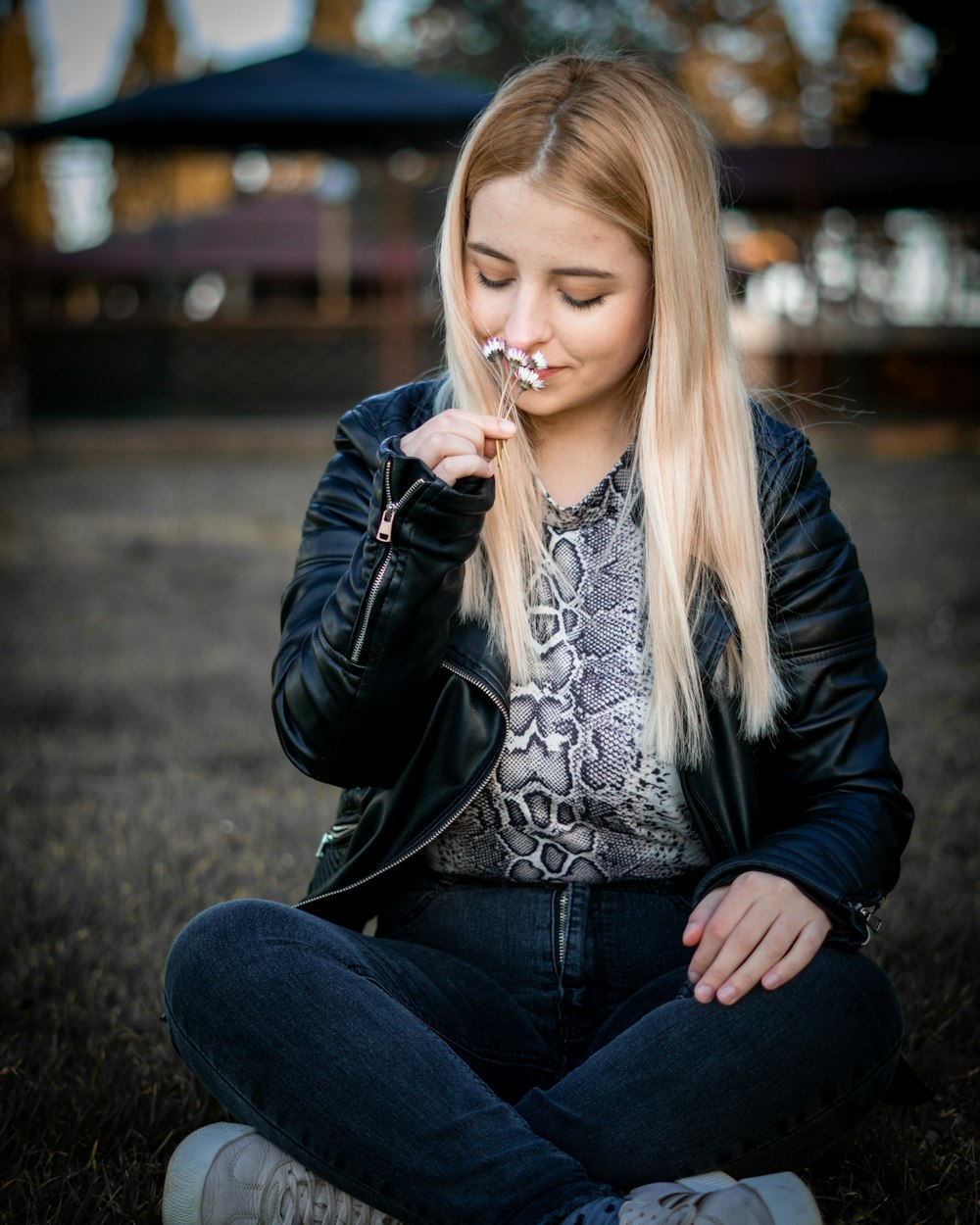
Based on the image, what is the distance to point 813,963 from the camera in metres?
1.65

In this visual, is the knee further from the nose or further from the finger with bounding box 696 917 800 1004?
the nose

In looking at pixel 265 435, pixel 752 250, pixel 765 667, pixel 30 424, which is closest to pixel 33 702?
pixel 765 667

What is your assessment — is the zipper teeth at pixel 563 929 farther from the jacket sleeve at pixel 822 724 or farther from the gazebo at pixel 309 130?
the gazebo at pixel 309 130

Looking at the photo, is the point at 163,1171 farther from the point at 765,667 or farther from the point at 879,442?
the point at 879,442

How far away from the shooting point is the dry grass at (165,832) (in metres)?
1.92

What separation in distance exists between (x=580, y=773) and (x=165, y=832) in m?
1.79

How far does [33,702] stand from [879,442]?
1210 cm

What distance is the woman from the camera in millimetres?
1553

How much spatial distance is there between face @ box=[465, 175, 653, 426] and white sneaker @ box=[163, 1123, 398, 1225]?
1108mm

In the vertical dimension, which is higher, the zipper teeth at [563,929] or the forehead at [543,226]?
the forehead at [543,226]

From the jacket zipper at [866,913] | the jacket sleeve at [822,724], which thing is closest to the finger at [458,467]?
the jacket sleeve at [822,724]

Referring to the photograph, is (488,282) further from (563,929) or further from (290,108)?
(290,108)

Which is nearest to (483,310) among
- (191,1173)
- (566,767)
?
(566,767)

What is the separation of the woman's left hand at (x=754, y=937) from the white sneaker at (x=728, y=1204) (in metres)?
0.23
